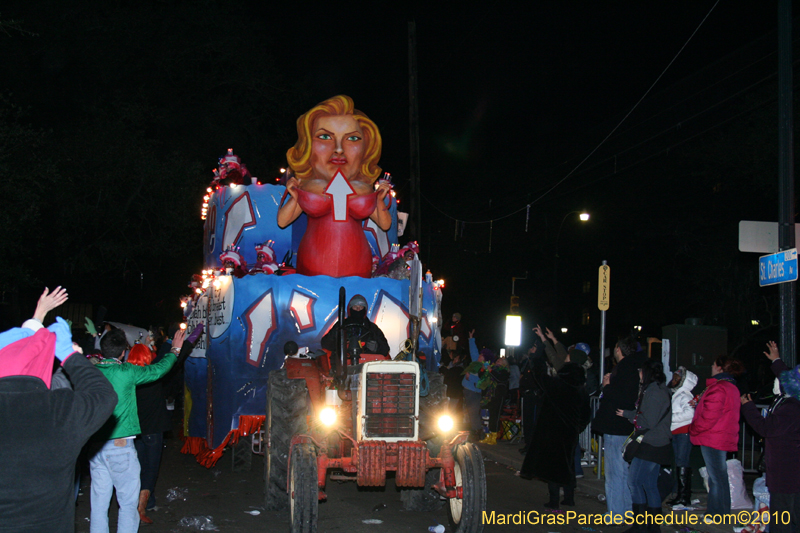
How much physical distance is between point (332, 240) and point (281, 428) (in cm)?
369

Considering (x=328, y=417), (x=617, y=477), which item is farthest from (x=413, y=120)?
(x=328, y=417)

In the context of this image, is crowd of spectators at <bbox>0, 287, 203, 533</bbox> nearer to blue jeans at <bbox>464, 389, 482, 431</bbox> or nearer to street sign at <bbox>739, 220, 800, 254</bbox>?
street sign at <bbox>739, 220, 800, 254</bbox>

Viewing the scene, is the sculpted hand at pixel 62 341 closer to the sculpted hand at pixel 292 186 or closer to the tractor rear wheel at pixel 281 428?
the tractor rear wheel at pixel 281 428

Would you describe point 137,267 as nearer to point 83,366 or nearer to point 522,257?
point 83,366

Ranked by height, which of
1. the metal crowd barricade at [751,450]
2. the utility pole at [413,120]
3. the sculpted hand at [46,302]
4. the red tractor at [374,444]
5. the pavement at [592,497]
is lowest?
the pavement at [592,497]

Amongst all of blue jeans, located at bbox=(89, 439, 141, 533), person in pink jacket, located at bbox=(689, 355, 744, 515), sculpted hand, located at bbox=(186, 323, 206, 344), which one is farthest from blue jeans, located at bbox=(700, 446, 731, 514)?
blue jeans, located at bbox=(89, 439, 141, 533)

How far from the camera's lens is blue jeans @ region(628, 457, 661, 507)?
246 inches

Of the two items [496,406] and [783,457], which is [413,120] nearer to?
[496,406]

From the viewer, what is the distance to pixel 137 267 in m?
19.7

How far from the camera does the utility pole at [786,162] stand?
718 cm

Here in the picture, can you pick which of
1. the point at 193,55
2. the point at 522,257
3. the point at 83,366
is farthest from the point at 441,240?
the point at 83,366

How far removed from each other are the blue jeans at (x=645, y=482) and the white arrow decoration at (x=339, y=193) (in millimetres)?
5498

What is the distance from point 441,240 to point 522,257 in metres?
5.00

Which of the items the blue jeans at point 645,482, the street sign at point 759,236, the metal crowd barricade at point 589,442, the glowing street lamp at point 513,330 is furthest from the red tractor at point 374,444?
the glowing street lamp at point 513,330
